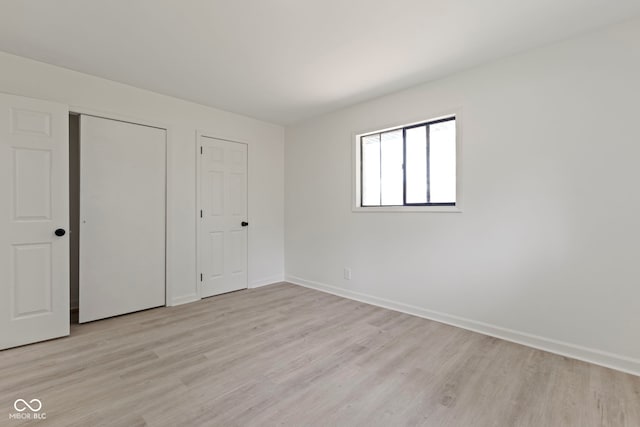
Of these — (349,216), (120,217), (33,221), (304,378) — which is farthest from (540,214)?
(33,221)

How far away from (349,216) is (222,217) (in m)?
1.74

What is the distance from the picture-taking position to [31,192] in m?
2.49

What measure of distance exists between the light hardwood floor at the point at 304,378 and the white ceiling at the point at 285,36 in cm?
250

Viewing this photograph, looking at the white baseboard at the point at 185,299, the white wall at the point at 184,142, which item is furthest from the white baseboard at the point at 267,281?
the white baseboard at the point at 185,299

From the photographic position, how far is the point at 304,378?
197 cm

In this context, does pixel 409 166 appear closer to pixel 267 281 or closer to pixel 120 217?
pixel 267 281

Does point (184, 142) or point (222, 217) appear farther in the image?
point (222, 217)

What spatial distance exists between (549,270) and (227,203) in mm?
3633

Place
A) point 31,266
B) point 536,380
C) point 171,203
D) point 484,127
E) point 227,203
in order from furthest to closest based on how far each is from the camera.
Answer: point 227,203 < point 171,203 < point 484,127 < point 31,266 < point 536,380

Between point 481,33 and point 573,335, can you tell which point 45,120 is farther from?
point 573,335

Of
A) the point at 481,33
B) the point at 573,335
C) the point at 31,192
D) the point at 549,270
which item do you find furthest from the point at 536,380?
the point at 31,192

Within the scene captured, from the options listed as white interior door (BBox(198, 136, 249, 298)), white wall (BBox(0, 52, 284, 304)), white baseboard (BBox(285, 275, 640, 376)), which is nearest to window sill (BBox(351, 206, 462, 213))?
white baseboard (BBox(285, 275, 640, 376))

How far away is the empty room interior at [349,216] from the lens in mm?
1879

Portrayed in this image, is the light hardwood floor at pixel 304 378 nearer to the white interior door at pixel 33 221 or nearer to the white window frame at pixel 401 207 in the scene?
the white interior door at pixel 33 221
